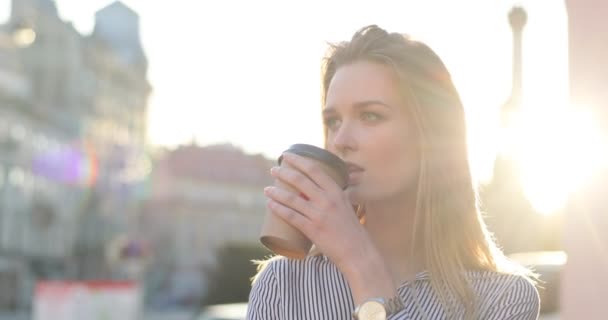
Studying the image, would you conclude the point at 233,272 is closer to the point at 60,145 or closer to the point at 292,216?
the point at 60,145

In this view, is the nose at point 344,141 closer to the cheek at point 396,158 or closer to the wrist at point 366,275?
the cheek at point 396,158

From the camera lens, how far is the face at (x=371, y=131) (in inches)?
95.1

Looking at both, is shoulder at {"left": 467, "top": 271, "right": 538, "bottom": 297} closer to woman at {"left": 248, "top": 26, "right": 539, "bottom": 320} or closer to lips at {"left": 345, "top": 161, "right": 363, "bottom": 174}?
woman at {"left": 248, "top": 26, "right": 539, "bottom": 320}

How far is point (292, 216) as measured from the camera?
85.9 inches

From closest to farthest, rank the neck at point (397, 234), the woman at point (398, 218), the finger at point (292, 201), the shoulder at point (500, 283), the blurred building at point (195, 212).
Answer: the finger at point (292, 201) < the woman at point (398, 218) < the shoulder at point (500, 283) < the neck at point (397, 234) < the blurred building at point (195, 212)

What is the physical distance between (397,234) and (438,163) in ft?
0.79

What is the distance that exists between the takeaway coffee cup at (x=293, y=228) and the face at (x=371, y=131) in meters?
0.18

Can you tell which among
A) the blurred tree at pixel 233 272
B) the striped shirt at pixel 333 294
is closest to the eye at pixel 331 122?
the striped shirt at pixel 333 294

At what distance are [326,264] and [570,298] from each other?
3.47 feet

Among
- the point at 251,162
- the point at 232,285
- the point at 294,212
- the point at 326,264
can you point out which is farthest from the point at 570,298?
the point at 251,162

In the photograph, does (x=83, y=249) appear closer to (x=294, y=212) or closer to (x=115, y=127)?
(x=115, y=127)

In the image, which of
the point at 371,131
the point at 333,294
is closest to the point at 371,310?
the point at 333,294

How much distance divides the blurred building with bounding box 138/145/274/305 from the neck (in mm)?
56824

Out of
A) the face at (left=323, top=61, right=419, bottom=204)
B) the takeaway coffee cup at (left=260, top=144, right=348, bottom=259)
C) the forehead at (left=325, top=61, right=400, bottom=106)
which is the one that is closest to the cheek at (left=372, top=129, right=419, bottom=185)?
the face at (left=323, top=61, right=419, bottom=204)
